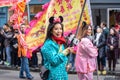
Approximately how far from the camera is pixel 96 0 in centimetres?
2045

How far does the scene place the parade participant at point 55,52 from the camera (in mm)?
5352

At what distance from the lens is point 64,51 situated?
5.39 meters

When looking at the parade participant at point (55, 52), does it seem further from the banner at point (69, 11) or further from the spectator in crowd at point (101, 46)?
the spectator in crowd at point (101, 46)

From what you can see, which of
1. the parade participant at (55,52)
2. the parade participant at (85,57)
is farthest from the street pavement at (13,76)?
the parade participant at (55,52)

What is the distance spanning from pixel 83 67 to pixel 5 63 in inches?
318

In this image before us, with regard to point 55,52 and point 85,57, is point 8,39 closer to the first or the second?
point 85,57

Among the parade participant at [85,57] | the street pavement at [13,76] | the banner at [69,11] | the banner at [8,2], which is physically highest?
the banner at [8,2]

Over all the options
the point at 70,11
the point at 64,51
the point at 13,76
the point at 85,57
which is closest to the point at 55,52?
the point at 64,51

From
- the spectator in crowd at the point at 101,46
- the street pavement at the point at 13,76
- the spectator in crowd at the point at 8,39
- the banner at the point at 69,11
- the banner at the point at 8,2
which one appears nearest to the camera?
the banner at the point at 69,11

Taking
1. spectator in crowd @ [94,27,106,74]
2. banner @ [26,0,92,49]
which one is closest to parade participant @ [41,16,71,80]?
banner @ [26,0,92,49]

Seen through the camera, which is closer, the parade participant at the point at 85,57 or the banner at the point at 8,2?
the parade participant at the point at 85,57

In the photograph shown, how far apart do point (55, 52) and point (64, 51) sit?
120mm

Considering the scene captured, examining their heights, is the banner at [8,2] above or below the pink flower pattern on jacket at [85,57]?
above

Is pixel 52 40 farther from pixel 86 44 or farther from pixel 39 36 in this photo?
pixel 39 36
